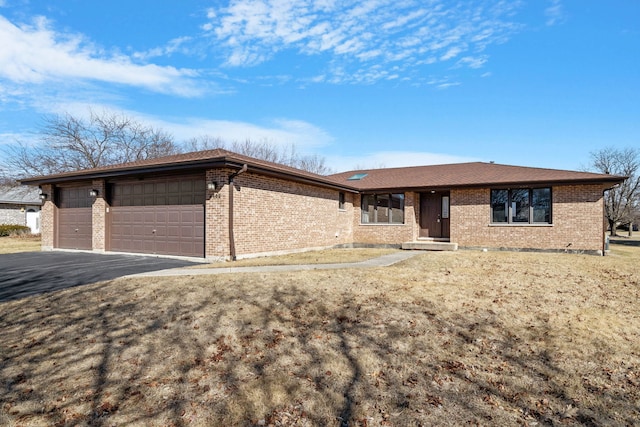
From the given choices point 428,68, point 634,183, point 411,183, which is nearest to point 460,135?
point 411,183

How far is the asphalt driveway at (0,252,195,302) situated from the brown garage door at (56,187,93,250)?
2.27 m

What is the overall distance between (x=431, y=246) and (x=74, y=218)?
600 inches

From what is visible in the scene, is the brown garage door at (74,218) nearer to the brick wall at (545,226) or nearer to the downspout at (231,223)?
the downspout at (231,223)

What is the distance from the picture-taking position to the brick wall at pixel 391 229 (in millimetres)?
17844

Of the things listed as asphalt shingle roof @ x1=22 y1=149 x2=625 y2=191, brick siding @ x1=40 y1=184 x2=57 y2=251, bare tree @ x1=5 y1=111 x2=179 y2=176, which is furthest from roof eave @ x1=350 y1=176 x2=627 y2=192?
bare tree @ x1=5 y1=111 x2=179 y2=176

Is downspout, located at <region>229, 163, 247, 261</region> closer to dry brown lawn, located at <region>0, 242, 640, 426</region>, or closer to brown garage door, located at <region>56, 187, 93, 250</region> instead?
dry brown lawn, located at <region>0, 242, 640, 426</region>

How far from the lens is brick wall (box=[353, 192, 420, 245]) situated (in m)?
17.8

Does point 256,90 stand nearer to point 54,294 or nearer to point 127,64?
point 127,64

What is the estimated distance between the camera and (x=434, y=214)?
18172 millimetres

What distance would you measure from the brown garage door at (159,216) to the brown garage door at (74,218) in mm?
1529

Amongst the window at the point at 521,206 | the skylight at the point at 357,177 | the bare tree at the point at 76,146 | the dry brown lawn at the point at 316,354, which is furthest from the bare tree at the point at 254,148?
the dry brown lawn at the point at 316,354

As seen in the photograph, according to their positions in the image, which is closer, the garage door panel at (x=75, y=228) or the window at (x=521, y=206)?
the garage door panel at (x=75, y=228)

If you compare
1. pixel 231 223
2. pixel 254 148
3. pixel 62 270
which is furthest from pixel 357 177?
pixel 254 148

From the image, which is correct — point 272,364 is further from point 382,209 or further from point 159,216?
point 382,209
